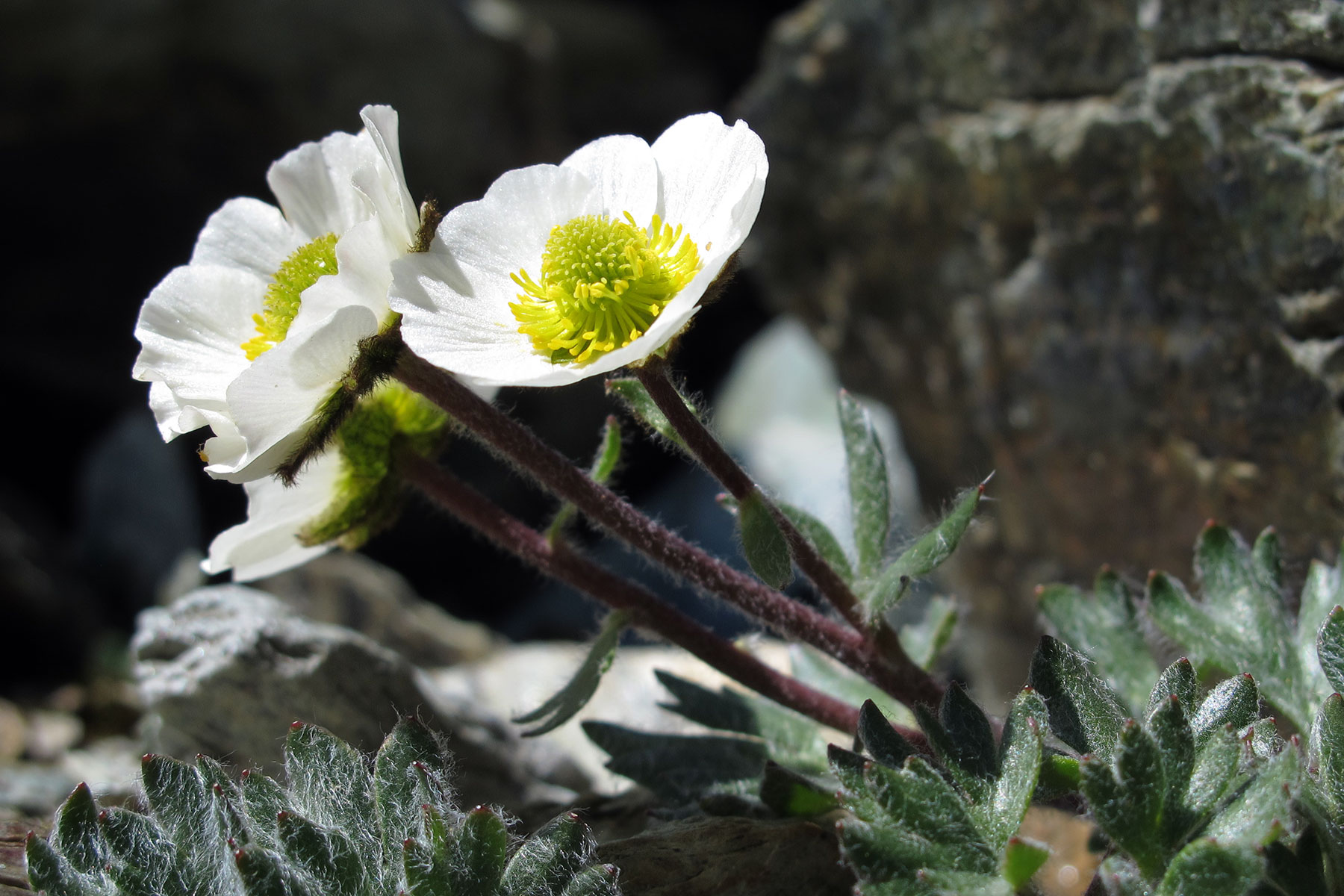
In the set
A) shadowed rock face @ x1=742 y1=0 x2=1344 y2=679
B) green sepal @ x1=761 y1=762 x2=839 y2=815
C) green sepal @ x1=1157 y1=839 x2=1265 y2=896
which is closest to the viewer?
green sepal @ x1=1157 y1=839 x2=1265 y2=896

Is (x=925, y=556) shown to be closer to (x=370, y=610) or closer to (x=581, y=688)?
(x=581, y=688)

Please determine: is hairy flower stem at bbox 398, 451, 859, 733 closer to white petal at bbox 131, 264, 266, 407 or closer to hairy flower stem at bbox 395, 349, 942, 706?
hairy flower stem at bbox 395, 349, 942, 706

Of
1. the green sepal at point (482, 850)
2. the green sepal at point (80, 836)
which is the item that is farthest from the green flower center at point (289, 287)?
the green sepal at point (482, 850)

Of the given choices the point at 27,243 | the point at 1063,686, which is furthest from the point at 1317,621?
the point at 27,243

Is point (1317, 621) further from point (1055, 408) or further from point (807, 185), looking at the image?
point (807, 185)

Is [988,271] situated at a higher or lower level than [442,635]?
higher

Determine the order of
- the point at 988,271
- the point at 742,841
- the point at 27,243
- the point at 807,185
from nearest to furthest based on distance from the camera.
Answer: the point at 742,841
the point at 988,271
the point at 807,185
the point at 27,243

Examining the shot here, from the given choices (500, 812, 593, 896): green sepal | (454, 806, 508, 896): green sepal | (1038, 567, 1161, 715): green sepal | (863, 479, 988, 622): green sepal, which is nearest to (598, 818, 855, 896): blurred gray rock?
(500, 812, 593, 896): green sepal

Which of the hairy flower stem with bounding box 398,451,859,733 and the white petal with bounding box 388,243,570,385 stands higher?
the white petal with bounding box 388,243,570,385
